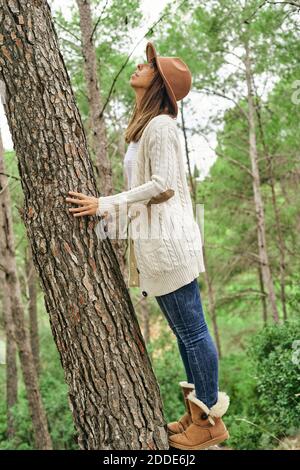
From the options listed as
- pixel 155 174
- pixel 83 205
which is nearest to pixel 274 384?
pixel 155 174

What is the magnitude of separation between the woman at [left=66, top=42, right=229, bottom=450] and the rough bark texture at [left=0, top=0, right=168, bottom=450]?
0.42ft

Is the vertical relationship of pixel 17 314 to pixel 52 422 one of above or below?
above

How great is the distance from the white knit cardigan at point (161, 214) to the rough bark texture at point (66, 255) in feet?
0.66

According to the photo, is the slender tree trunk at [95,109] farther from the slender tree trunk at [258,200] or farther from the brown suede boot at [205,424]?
the slender tree trunk at [258,200]

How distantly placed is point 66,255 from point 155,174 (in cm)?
50

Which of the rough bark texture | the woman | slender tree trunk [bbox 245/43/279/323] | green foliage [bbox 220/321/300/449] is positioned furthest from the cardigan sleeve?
slender tree trunk [bbox 245/43/279/323]

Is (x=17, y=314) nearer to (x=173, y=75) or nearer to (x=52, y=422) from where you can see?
(x=52, y=422)

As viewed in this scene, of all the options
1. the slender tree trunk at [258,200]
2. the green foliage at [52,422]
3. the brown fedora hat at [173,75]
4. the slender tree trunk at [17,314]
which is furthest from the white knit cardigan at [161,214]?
the slender tree trunk at [258,200]

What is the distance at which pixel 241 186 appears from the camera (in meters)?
12.5

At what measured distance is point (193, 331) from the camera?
2516 mm

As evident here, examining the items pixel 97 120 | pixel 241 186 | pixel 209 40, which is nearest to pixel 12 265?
pixel 97 120

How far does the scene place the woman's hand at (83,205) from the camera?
2.31 m

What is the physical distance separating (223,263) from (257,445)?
6.20 metres

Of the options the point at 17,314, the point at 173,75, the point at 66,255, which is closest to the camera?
the point at 66,255
